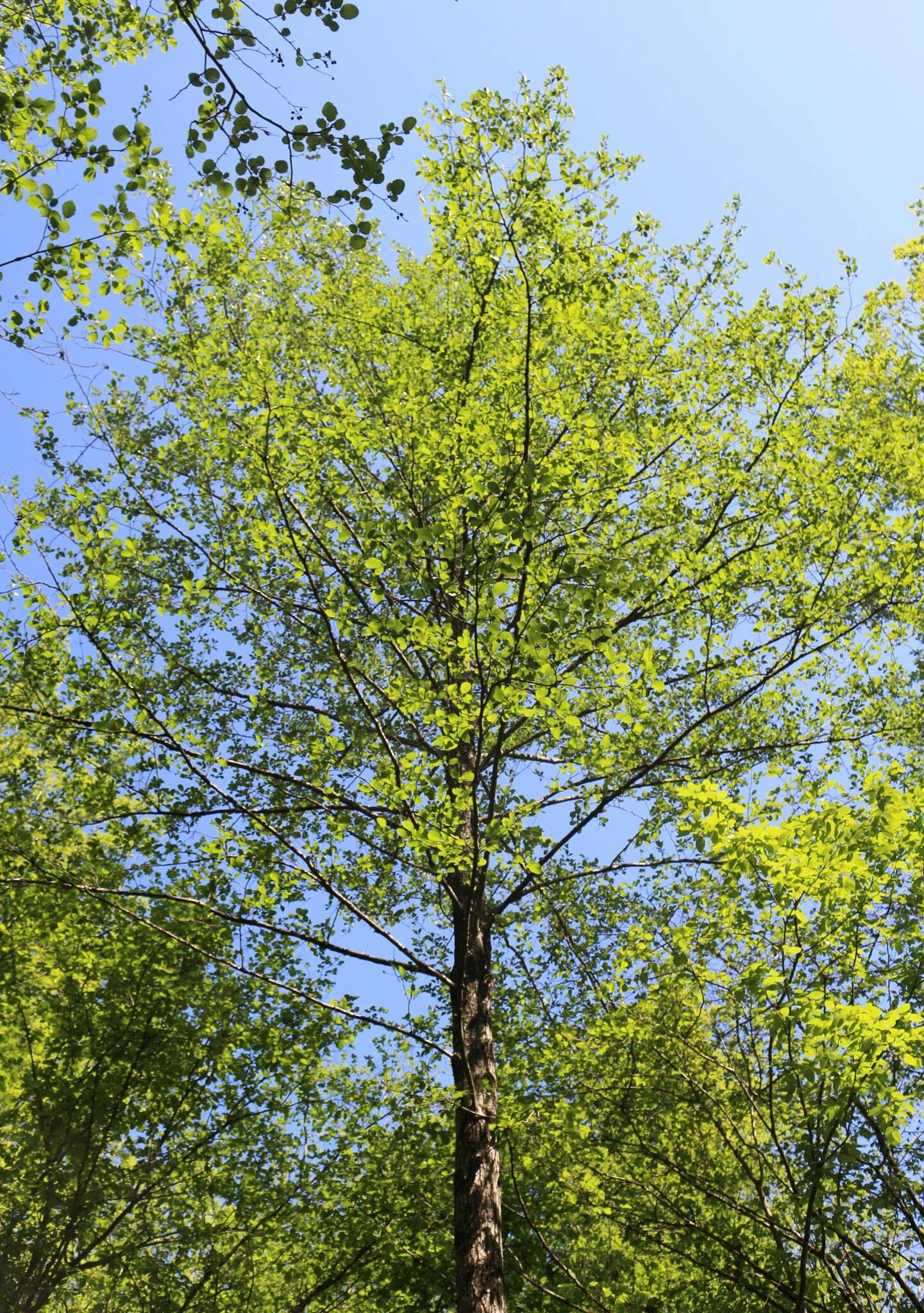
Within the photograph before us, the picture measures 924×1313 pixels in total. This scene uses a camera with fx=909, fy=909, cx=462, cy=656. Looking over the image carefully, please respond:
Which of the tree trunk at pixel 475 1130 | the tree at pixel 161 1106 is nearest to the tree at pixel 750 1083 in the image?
the tree trunk at pixel 475 1130

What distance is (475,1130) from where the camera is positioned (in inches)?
232

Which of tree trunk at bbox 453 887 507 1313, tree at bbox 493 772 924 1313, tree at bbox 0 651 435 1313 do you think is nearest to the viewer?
tree at bbox 493 772 924 1313

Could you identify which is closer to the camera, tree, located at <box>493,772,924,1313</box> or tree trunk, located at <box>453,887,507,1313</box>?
tree, located at <box>493,772,924,1313</box>

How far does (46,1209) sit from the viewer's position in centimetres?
604

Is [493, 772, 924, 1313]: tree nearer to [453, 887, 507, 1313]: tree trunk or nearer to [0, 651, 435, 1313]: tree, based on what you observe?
[453, 887, 507, 1313]: tree trunk

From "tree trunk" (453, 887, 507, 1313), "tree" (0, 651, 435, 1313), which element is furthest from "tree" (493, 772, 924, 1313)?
"tree" (0, 651, 435, 1313)

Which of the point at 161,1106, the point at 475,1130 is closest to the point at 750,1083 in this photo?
the point at 475,1130

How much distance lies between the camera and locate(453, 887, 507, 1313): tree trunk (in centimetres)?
535

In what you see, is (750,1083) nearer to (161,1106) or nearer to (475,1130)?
(475,1130)

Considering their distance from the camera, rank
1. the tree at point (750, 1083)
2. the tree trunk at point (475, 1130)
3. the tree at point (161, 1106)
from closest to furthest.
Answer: the tree at point (750, 1083) → the tree trunk at point (475, 1130) → the tree at point (161, 1106)

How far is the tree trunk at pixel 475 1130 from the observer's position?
5.35m

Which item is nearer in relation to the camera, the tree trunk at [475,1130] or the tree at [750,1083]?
the tree at [750,1083]

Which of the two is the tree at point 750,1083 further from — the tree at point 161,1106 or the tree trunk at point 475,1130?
the tree at point 161,1106

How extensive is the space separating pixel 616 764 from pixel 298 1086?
11.4ft
